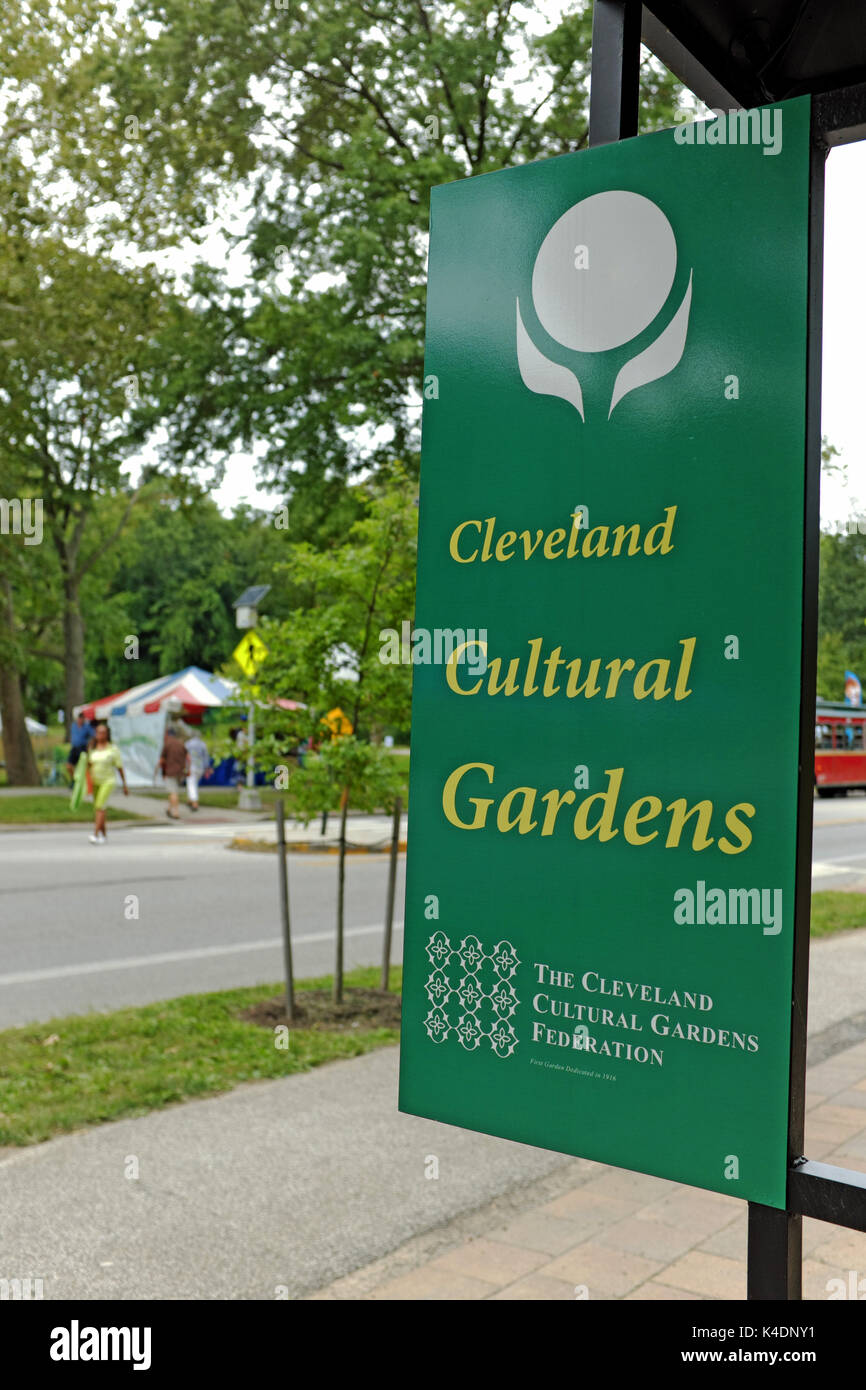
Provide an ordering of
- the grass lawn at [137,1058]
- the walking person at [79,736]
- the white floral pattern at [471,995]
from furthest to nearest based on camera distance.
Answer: the walking person at [79,736], the grass lawn at [137,1058], the white floral pattern at [471,995]

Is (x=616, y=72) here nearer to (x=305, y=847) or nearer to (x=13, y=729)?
(x=305, y=847)

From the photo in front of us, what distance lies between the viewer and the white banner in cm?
3406

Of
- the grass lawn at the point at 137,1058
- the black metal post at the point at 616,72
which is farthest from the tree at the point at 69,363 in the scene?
the black metal post at the point at 616,72

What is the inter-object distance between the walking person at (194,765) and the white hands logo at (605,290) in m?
23.0

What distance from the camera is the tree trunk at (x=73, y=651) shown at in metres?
33.0

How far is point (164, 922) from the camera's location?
11578mm

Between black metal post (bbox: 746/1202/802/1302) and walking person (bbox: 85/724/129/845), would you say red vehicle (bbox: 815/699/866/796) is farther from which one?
black metal post (bbox: 746/1202/802/1302)

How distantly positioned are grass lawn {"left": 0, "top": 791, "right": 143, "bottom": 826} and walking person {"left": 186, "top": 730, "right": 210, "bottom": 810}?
1.54m

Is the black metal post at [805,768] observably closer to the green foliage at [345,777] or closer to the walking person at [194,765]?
the green foliage at [345,777]

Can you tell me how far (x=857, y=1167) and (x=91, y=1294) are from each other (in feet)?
9.24

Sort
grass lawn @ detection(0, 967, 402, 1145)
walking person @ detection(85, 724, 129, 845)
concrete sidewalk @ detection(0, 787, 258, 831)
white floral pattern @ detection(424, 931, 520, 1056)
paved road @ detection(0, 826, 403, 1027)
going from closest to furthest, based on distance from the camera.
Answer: white floral pattern @ detection(424, 931, 520, 1056) < grass lawn @ detection(0, 967, 402, 1145) < paved road @ detection(0, 826, 403, 1027) < walking person @ detection(85, 724, 129, 845) < concrete sidewalk @ detection(0, 787, 258, 831)

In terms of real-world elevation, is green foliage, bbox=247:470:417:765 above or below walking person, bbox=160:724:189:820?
above

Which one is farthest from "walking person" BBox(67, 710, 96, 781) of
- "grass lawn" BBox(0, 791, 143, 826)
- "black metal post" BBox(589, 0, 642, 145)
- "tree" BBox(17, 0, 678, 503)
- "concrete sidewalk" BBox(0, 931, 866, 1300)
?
"black metal post" BBox(589, 0, 642, 145)
